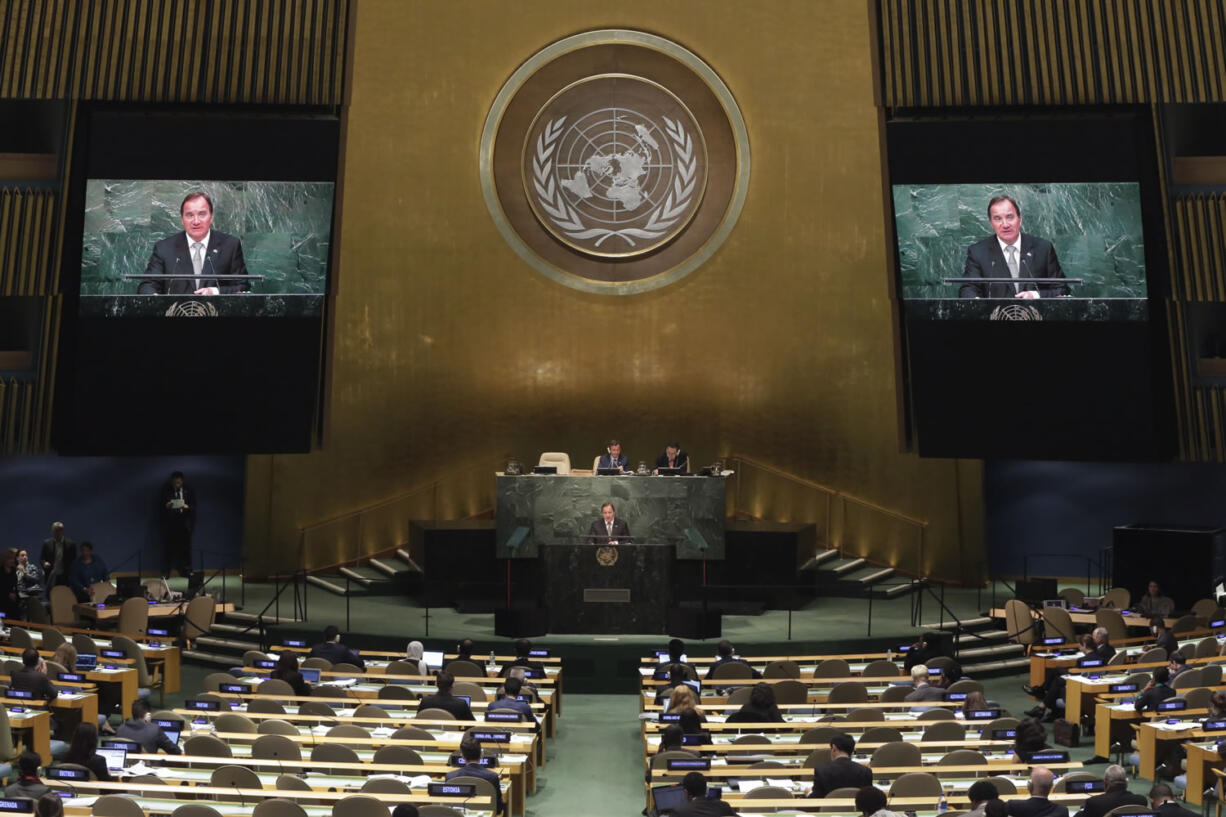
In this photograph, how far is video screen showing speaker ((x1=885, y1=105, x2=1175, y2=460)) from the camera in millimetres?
17156

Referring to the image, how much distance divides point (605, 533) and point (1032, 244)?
590 cm

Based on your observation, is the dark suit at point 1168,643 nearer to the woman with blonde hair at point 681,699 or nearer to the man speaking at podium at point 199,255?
the woman with blonde hair at point 681,699

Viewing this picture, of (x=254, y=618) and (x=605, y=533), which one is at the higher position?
(x=605, y=533)

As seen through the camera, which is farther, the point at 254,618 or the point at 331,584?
the point at 331,584

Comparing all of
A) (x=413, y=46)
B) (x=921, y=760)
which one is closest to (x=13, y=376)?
(x=413, y=46)

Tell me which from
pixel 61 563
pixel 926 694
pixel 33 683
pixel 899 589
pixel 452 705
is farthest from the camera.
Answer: pixel 899 589

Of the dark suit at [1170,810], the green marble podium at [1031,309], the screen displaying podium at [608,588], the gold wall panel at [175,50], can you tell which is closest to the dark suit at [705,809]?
the dark suit at [1170,810]

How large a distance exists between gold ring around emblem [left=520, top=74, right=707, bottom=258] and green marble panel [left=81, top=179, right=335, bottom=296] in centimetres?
396

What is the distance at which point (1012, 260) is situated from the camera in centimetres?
1733

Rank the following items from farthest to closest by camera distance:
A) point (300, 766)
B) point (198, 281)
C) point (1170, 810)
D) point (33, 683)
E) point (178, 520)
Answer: point (178, 520)
point (198, 281)
point (33, 683)
point (300, 766)
point (1170, 810)

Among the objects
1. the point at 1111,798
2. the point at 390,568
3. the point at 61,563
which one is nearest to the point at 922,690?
the point at 1111,798

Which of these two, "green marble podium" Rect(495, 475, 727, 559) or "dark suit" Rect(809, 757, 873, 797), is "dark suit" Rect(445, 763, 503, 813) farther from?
"green marble podium" Rect(495, 475, 727, 559)

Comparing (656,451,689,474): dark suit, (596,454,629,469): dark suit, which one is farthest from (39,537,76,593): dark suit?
(656,451,689,474): dark suit

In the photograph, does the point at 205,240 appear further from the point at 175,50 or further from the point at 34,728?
the point at 34,728
